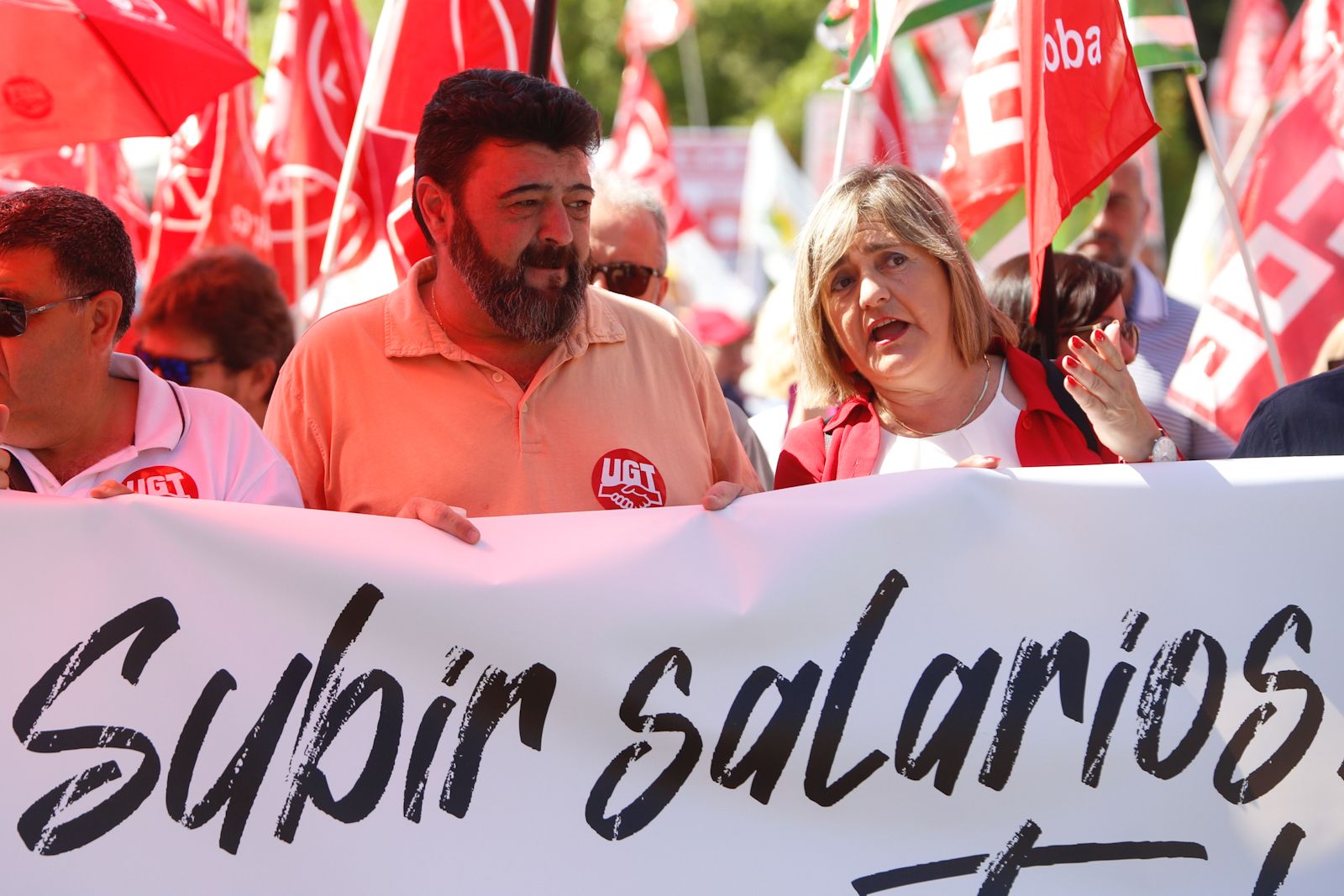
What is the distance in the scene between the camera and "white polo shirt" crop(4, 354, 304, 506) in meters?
2.54

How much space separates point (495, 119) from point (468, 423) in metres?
0.55

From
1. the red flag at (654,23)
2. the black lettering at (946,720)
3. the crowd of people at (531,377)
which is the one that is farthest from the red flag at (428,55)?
the red flag at (654,23)

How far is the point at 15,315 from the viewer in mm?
2434

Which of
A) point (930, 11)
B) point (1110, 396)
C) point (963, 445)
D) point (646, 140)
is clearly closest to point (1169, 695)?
point (1110, 396)

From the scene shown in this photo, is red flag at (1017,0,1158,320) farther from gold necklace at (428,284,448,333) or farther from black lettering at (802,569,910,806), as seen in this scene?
gold necklace at (428,284,448,333)

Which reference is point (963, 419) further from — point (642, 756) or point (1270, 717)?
point (642, 756)

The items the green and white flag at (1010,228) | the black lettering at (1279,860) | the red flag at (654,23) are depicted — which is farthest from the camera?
the red flag at (654,23)

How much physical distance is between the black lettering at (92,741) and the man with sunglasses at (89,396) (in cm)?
23

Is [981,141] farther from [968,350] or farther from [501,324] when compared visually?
[501,324]

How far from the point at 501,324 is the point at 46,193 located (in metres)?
0.78

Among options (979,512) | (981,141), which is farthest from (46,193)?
(981,141)

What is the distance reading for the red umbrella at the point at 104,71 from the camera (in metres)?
3.63

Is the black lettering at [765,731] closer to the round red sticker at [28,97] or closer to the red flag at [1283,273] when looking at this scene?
the round red sticker at [28,97]

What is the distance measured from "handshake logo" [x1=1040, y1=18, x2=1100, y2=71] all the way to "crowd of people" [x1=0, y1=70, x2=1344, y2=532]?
0.36 meters
